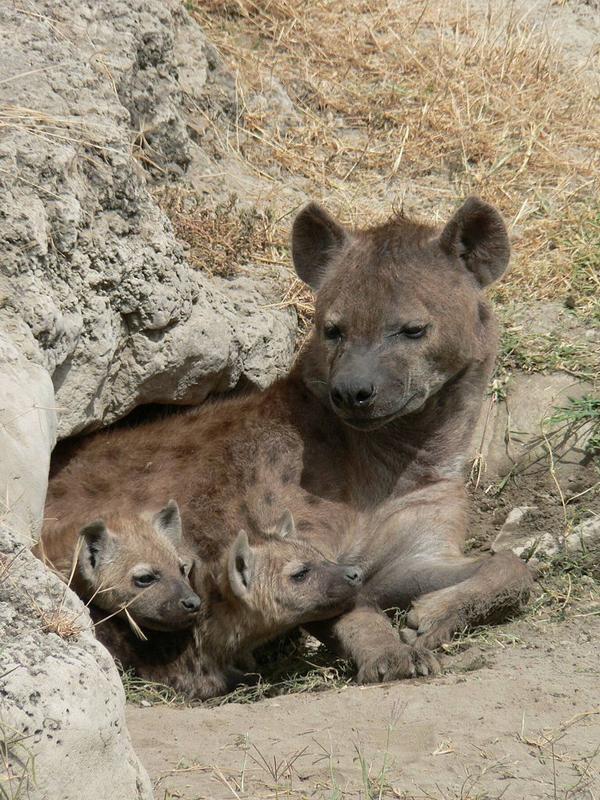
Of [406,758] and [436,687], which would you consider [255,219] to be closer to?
[436,687]

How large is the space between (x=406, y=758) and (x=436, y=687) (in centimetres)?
66

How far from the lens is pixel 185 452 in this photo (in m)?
4.98

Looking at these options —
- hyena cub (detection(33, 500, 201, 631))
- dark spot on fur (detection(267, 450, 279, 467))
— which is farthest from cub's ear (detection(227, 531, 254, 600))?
dark spot on fur (detection(267, 450, 279, 467))

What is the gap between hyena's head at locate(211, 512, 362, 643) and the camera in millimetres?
4500

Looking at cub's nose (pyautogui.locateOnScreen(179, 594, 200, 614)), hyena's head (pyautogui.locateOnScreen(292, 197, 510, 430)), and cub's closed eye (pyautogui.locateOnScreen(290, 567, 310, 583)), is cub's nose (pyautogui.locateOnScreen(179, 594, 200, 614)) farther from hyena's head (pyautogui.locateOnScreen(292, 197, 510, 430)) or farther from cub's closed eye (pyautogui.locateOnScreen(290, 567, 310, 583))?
hyena's head (pyautogui.locateOnScreen(292, 197, 510, 430))

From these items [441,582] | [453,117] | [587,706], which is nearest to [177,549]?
[441,582]

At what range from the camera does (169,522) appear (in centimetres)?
465

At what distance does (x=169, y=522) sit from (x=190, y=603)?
420 millimetres

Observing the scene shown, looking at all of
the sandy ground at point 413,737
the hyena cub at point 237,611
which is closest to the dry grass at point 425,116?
the hyena cub at point 237,611

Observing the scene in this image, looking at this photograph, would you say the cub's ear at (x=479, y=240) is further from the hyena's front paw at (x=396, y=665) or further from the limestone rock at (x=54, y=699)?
the limestone rock at (x=54, y=699)

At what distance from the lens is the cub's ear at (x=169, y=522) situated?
4.61 m

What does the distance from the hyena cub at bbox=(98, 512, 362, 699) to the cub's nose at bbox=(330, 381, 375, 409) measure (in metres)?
0.63

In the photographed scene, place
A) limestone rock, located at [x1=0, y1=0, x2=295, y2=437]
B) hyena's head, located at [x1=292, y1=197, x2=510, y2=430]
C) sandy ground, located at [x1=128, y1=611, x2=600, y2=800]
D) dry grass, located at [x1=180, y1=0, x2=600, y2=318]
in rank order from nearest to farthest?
sandy ground, located at [x1=128, y1=611, x2=600, y2=800] < limestone rock, located at [x1=0, y1=0, x2=295, y2=437] < hyena's head, located at [x1=292, y1=197, x2=510, y2=430] < dry grass, located at [x1=180, y1=0, x2=600, y2=318]

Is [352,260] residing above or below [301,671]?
above
